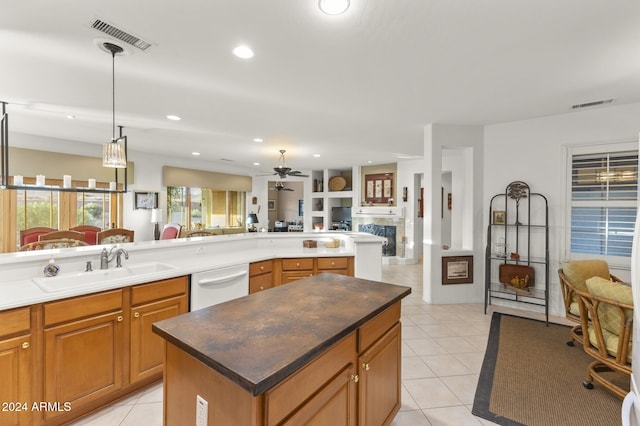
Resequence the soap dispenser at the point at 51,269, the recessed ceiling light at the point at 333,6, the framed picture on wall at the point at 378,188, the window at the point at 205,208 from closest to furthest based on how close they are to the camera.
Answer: the recessed ceiling light at the point at 333,6
the soap dispenser at the point at 51,269
the window at the point at 205,208
the framed picture on wall at the point at 378,188

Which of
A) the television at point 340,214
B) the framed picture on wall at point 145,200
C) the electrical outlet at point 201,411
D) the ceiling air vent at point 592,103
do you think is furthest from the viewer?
the television at point 340,214

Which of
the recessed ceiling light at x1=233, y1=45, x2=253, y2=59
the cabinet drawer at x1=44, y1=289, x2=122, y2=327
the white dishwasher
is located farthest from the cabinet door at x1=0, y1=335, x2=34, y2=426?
the recessed ceiling light at x1=233, y1=45, x2=253, y2=59

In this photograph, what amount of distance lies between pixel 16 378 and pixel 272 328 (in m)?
1.61

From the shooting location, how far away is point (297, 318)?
4.48 feet

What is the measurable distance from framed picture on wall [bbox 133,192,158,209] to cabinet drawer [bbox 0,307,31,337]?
5.29 m

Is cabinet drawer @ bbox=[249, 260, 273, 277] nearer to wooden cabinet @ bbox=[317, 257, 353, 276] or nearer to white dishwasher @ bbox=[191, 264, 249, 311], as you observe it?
white dishwasher @ bbox=[191, 264, 249, 311]

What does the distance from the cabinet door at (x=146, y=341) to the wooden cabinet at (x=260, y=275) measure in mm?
931

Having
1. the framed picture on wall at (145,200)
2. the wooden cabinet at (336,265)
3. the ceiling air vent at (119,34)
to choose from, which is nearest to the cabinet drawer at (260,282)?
the wooden cabinet at (336,265)

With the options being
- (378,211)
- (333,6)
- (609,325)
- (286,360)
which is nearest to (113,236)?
(333,6)

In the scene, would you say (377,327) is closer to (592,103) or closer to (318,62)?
(318,62)

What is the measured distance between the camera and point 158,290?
223 cm

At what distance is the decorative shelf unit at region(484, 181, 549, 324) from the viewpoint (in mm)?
3789

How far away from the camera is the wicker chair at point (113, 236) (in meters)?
4.53

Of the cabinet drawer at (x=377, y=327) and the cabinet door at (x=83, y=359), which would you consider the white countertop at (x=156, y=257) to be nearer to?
the cabinet door at (x=83, y=359)
